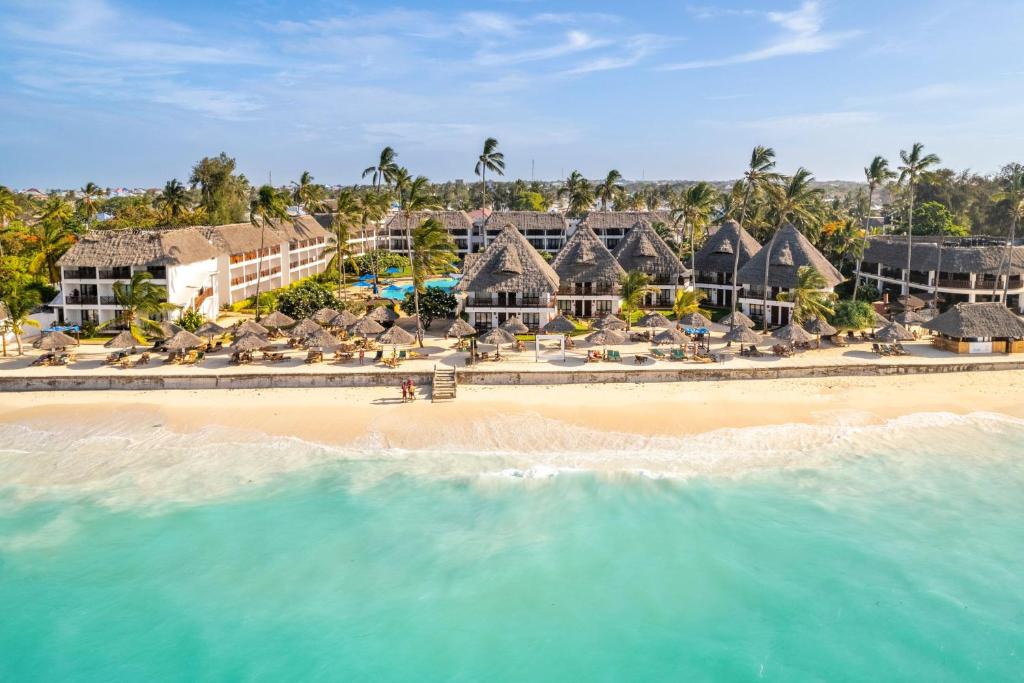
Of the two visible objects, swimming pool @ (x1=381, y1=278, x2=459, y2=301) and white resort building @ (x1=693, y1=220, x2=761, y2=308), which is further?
swimming pool @ (x1=381, y1=278, x2=459, y2=301)

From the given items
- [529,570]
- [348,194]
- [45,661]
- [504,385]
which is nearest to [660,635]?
[529,570]

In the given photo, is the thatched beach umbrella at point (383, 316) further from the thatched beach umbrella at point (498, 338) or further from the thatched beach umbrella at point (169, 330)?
the thatched beach umbrella at point (169, 330)

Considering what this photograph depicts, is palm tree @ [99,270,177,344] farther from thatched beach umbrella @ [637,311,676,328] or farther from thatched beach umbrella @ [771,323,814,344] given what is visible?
thatched beach umbrella @ [771,323,814,344]

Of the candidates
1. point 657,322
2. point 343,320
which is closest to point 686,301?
point 657,322

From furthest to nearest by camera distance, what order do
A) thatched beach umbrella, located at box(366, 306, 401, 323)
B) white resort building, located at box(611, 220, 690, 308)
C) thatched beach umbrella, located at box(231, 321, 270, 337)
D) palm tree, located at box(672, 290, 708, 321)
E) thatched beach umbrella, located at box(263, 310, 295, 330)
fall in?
white resort building, located at box(611, 220, 690, 308), palm tree, located at box(672, 290, 708, 321), thatched beach umbrella, located at box(263, 310, 295, 330), thatched beach umbrella, located at box(366, 306, 401, 323), thatched beach umbrella, located at box(231, 321, 270, 337)

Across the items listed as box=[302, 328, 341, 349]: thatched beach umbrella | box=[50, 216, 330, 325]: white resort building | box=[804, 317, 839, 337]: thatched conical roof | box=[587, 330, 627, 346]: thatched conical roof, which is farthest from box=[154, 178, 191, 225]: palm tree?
box=[804, 317, 839, 337]: thatched conical roof

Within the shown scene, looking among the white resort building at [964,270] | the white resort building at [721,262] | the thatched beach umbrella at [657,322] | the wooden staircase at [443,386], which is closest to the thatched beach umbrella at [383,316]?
the wooden staircase at [443,386]

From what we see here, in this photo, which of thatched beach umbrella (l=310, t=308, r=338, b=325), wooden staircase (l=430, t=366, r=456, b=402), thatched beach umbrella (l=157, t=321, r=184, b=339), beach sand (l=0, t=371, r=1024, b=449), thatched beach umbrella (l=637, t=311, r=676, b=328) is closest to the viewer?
beach sand (l=0, t=371, r=1024, b=449)
